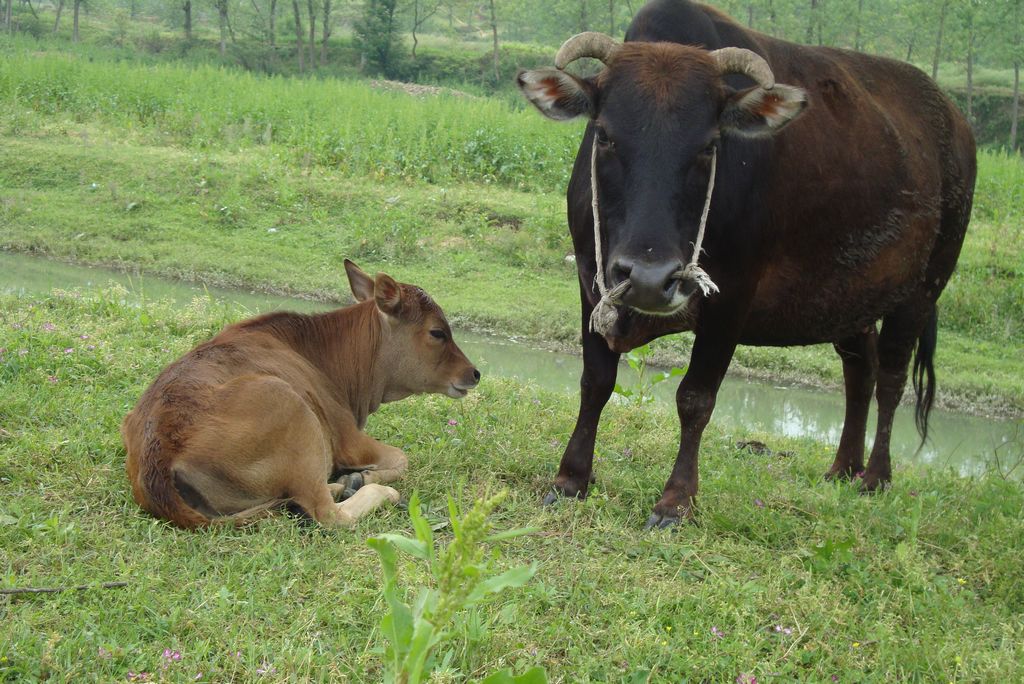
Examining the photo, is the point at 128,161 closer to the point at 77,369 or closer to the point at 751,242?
the point at 77,369

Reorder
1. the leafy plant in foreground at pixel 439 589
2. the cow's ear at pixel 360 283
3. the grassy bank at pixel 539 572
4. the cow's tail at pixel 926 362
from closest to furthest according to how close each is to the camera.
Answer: the leafy plant in foreground at pixel 439 589
the grassy bank at pixel 539 572
the cow's ear at pixel 360 283
the cow's tail at pixel 926 362

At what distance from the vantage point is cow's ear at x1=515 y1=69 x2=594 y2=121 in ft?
14.9

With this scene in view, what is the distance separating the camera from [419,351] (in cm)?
545

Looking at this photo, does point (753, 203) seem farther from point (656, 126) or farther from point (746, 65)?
point (656, 126)

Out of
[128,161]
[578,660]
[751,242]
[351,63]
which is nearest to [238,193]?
[128,161]

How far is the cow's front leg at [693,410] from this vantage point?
4.89m

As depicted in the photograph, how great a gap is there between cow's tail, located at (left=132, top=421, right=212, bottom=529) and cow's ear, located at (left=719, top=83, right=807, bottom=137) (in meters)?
2.62

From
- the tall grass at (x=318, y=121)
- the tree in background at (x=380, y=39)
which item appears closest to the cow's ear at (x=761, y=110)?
the tall grass at (x=318, y=121)

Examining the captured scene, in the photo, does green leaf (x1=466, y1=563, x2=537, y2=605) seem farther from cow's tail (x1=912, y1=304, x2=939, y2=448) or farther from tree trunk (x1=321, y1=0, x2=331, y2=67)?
tree trunk (x1=321, y1=0, x2=331, y2=67)

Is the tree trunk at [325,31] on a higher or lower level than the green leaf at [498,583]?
lower

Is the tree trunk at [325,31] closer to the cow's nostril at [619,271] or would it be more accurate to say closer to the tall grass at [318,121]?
the tall grass at [318,121]

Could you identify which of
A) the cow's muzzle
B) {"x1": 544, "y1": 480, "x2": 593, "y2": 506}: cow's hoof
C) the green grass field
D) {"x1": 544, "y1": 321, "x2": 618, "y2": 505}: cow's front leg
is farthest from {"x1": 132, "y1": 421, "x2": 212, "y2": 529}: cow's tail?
the green grass field

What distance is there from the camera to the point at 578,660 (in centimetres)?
340

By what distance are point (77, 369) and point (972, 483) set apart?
16.1 ft
